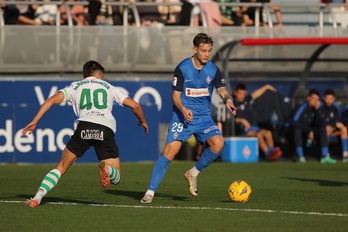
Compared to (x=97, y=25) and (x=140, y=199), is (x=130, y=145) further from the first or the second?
(x=140, y=199)

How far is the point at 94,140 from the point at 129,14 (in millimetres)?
11240

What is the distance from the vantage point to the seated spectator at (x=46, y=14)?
20844mm

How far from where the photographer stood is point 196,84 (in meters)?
11.2

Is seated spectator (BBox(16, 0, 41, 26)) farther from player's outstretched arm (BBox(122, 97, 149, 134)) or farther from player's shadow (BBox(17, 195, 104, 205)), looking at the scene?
player's outstretched arm (BBox(122, 97, 149, 134))

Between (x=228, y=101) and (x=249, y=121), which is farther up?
(x=228, y=101)

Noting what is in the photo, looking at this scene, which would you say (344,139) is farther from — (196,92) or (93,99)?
(93,99)

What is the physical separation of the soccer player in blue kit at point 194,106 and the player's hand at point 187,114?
0.89 feet

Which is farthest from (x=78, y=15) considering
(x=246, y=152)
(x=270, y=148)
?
(x=270, y=148)

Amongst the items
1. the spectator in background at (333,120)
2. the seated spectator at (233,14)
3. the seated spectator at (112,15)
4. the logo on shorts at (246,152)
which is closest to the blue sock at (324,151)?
the spectator in background at (333,120)

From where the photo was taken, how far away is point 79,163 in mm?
19469

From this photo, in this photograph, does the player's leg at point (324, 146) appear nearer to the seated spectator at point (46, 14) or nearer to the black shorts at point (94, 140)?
the seated spectator at point (46, 14)

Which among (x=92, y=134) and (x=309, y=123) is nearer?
(x=92, y=134)

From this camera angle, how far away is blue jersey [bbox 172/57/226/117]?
11133mm

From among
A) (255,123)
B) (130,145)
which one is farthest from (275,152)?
(130,145)
